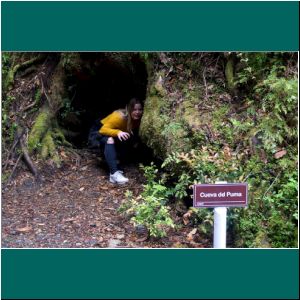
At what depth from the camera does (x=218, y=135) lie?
5336 mm

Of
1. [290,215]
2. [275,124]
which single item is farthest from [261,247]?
[275,124]

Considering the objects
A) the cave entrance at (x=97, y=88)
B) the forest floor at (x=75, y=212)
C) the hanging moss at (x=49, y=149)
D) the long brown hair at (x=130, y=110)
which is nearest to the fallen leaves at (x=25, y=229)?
the forest floor at (x=75, y=212)

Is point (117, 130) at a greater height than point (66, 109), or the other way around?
point (66, 109)

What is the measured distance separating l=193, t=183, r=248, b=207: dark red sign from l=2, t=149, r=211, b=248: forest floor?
69 cm

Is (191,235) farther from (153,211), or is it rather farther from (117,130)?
(117,130)

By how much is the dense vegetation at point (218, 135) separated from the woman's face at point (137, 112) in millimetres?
328

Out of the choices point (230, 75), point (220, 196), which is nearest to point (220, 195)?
point (220, 196)

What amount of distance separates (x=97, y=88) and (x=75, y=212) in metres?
2.52

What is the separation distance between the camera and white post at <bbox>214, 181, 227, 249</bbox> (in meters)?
4.26

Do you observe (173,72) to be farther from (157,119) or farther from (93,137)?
(93,137)

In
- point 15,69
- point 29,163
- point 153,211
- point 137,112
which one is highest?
point 15,69

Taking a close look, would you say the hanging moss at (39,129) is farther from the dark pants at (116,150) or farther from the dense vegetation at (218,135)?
the dark pants at (116,150)

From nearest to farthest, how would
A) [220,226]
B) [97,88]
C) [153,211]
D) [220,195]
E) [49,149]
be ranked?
[220,195], [220,226], [153,211], [49,149], [97,88]

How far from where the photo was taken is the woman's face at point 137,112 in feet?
21.0
